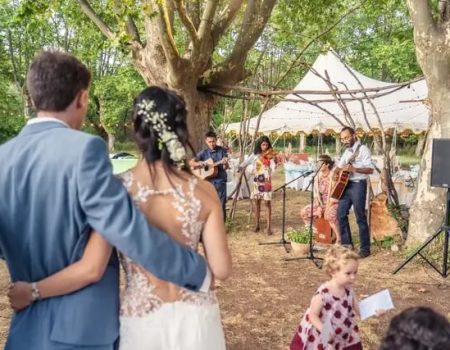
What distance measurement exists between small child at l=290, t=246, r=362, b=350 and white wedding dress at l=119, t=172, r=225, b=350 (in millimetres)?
1412

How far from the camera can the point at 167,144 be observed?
186 centimetres

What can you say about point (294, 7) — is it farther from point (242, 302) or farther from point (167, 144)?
point (167, 144)

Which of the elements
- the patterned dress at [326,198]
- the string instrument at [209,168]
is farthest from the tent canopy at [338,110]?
the patterned dress at [326,198]

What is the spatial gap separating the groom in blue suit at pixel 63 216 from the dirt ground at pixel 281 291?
112 inches

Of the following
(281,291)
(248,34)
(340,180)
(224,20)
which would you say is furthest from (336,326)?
(248,34)

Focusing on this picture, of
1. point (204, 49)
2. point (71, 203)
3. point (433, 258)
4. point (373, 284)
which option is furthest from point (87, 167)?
point (204, 49)

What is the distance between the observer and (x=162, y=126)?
6.07 ft

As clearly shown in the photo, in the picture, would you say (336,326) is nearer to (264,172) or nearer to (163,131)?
(163,131)

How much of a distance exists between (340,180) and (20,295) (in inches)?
238

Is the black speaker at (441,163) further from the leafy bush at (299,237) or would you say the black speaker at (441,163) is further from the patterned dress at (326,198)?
the leafy bush at (299,237)

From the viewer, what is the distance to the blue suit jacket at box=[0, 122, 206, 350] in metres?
1.62

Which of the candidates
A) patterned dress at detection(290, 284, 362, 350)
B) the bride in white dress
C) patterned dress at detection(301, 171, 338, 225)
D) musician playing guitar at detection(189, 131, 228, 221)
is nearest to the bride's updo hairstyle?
the bride in white dress

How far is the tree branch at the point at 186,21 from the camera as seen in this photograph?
25.4ft

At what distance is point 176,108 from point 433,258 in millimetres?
5975
